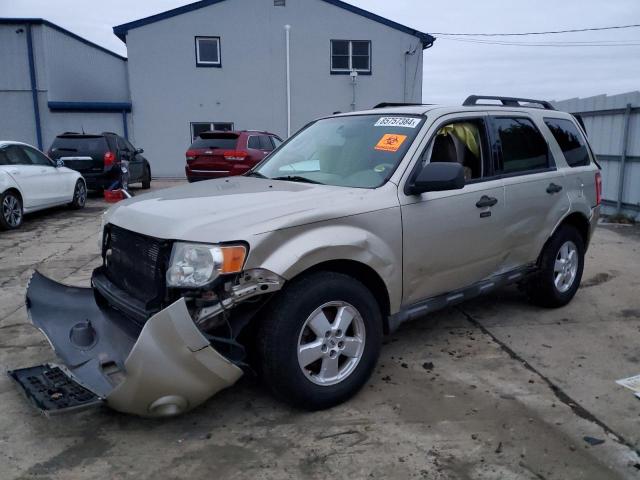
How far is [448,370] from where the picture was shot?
3.94 metres

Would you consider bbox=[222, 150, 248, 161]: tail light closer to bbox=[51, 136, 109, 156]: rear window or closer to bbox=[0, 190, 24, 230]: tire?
bbox=[51, 136, 109, 156]: rear window

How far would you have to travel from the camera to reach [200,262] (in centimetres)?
286

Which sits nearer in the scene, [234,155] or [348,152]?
[348,152]

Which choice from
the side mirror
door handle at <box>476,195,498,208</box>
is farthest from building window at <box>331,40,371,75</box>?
the side mirror

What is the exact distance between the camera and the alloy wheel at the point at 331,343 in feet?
10.3

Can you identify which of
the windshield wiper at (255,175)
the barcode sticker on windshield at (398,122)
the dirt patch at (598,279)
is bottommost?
the dirt patch at (598,279)

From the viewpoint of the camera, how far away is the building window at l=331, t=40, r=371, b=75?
69.1ft

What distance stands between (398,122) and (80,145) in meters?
11.6

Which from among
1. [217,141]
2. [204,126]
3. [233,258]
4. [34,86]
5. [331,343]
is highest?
[34,86]

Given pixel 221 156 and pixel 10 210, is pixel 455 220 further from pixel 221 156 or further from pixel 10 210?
pixel 221 156

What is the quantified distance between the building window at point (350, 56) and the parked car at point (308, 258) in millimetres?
17185

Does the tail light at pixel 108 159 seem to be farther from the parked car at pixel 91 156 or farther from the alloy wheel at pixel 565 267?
the alloy wheel at pixel 565 267

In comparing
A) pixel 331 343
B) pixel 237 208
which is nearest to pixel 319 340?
pixel 331 343

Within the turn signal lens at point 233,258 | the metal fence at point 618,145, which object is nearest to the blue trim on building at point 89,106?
the metal fence at point 618,145
